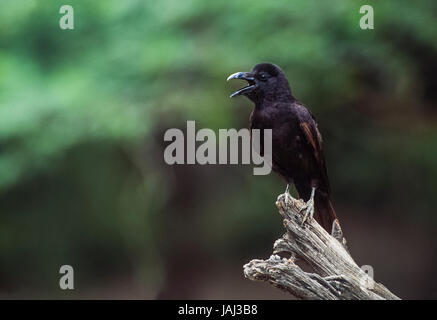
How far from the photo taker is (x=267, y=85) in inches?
156

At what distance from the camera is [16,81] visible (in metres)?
5.76

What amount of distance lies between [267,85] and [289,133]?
0.35 meters

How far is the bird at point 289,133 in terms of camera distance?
385cm

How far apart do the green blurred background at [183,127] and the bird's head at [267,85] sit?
174 cm

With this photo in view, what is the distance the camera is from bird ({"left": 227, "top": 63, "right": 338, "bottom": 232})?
385cm

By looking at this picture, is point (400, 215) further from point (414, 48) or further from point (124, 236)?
point (124, 236)

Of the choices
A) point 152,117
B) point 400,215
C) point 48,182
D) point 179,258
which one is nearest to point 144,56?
point 152,117

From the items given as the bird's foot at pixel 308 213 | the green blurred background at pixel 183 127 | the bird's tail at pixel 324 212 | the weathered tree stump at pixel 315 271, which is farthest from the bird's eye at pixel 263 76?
the green blurred background at pixel 183 127

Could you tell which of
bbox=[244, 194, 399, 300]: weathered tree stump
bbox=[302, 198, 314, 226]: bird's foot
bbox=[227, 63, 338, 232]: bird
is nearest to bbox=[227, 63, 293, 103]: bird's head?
bbox=[227, 63, 338, 232]: bird

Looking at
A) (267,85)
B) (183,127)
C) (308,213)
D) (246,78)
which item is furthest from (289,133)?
(183,127)

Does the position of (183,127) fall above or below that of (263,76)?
above

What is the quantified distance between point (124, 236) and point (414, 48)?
4805 mm

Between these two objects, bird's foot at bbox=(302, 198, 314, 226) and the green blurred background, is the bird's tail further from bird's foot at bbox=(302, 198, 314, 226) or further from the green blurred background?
the green blurred background

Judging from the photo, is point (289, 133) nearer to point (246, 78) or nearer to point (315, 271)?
point (246, 78)
